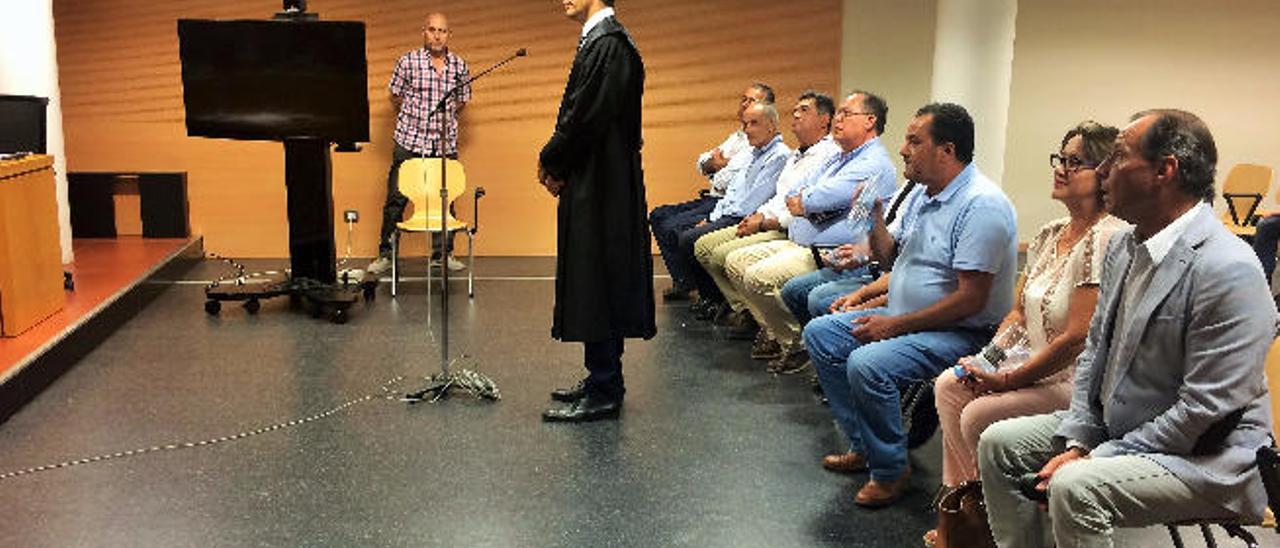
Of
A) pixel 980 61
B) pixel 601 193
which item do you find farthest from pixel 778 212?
pixel 601 193

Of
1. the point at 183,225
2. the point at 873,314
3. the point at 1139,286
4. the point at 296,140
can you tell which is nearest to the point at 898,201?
the point at 873,314

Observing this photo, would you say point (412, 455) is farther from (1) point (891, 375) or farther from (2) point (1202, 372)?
(2) point (1202, 372)

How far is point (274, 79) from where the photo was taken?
5.80 metres

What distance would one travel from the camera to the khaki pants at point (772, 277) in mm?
4848

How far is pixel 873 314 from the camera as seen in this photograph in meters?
3.77

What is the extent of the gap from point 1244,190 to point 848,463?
17.0ft

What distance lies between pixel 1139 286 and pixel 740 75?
5.99m

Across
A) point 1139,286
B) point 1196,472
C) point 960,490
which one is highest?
point 1139,286

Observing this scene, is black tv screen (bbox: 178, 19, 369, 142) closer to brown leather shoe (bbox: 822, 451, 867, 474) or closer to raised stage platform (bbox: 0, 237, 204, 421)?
raised stage platform (bbox: 0, 237, 204, 421)

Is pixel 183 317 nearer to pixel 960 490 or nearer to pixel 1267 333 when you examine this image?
pixel 960 490

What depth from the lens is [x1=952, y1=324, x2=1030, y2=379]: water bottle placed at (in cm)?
305

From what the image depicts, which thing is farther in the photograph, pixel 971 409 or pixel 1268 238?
pixel 1268 238

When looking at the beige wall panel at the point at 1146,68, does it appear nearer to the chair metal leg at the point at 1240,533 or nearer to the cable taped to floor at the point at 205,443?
the cable taped to floor at the point at 205,443

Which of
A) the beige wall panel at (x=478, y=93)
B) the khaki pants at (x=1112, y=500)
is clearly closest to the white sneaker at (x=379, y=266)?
the beige wall panel at (x=478, y=93)
